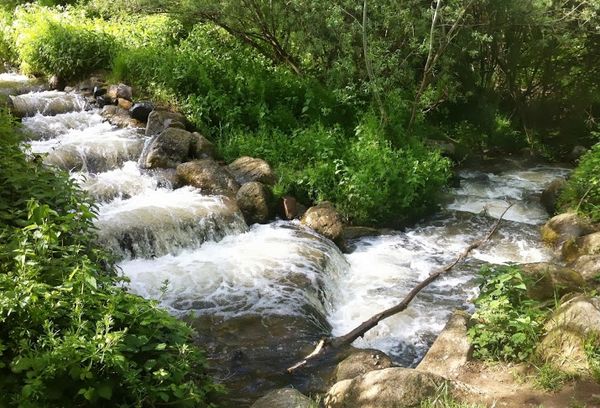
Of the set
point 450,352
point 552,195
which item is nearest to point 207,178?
point 450,352

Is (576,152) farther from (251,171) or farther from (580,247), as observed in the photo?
(251,171)

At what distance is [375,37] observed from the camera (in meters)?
11.7

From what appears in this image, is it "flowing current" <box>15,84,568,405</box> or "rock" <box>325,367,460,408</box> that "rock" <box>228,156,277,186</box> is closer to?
"flowing current" <box>15,84,568,405</box>

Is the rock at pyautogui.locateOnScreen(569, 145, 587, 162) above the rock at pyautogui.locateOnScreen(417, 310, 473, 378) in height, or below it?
below

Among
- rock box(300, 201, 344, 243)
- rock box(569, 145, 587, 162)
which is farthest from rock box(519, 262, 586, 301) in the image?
rock box(569, 145, 587, 162)

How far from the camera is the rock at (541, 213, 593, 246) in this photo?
9.04m

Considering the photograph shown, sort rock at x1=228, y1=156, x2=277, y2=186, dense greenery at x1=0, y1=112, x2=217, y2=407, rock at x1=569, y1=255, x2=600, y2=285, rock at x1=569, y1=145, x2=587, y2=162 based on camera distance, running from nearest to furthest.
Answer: dense greenery at x1=0, y1=112, x2=217, y2=407 → rock at x1=569, y1=255, x2=600, y2=285 → rock at x1=228, y1=156, x2=277, y2=186 → rock at x1=569, y1=145, x2=587, y2=162

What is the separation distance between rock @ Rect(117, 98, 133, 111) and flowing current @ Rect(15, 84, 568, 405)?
57 centimetres

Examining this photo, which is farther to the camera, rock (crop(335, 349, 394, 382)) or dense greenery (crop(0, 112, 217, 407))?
rock (crop(335, 349, 394, 382))

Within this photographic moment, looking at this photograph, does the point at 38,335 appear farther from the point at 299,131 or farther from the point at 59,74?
the point at 59,74

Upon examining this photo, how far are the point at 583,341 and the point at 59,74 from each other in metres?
11.8

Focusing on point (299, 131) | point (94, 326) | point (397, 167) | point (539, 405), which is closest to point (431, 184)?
point (397, 167)

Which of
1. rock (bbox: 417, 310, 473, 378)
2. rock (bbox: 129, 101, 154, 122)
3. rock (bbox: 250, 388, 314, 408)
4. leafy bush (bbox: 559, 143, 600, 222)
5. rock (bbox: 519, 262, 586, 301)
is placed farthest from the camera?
rock (bbox: 129, 101, 154, 122)

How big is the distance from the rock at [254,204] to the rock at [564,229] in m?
5.01
